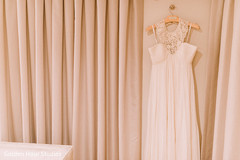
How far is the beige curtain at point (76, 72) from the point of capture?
1.32 metres

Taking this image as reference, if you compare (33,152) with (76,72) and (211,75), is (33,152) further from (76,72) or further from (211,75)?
(211,75)

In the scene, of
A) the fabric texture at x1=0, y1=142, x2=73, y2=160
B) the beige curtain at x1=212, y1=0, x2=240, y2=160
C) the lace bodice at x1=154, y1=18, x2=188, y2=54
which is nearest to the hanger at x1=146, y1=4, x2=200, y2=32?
the lace bodice at x1=154, y1=18, x2=188, y2=54

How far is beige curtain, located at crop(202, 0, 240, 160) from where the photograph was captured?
2.85ft

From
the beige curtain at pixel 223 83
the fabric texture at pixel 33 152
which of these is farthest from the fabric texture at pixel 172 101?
the fabric texture at pixel 33 152

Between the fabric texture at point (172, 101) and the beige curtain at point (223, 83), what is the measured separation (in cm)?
11

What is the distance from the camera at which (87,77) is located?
137cm

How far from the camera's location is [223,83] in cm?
100

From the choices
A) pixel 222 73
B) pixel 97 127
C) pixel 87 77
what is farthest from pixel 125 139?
pixel 222 73

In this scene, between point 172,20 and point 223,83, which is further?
point 172,20

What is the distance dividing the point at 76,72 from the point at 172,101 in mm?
823

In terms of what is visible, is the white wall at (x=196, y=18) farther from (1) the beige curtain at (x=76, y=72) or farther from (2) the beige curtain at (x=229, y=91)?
(2) the beige curtain at (x=229, y=91)

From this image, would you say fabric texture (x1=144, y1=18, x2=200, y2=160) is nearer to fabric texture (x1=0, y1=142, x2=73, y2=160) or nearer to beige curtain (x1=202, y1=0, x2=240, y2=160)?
beige curtain (x1=202, y1=0, x2=240, y2=160)

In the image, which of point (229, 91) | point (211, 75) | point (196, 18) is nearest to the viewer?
point (229, 91)

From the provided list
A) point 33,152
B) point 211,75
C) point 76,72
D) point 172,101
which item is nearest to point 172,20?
point 211,75
